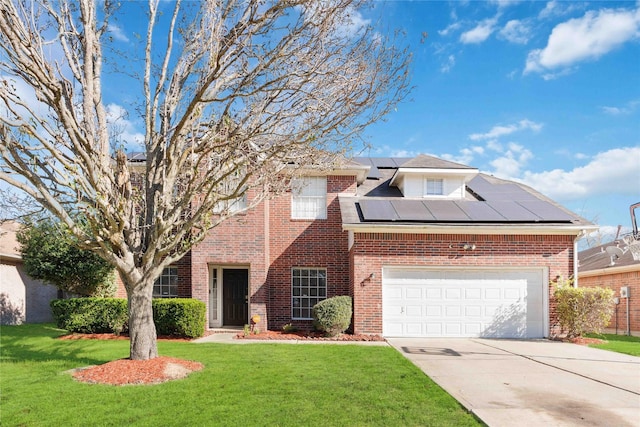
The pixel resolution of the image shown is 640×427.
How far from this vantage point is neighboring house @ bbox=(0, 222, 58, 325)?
16.9 metres

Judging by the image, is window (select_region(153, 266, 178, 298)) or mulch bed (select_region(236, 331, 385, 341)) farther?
A: window (select_region(153, 266, 178, 298))

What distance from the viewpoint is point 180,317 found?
1277 centimetres

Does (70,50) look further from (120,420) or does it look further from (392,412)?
(392,412)

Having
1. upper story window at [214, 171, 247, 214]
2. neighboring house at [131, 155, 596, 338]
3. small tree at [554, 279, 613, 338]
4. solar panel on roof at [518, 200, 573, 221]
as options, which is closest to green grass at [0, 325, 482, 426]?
upper story window at [214, 171, 247, 214]

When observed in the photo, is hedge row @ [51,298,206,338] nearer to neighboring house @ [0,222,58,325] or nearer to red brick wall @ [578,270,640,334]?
neighboring house @ [0,222,58,325]

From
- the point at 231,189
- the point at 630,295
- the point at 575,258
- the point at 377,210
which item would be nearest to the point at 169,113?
the point at 231,189

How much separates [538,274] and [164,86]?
11409mm

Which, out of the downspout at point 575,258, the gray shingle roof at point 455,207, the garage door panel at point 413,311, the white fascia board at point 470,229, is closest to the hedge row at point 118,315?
the white fascia board at point 470,229

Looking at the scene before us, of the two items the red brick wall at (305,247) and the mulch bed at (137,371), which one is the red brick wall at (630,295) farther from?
the mulch bed at (137,371)

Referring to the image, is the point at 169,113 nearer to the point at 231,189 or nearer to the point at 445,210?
the point at 231,189

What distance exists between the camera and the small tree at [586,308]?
12.2 meters

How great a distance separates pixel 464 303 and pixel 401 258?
2.30 m

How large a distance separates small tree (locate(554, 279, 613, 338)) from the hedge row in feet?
34.3

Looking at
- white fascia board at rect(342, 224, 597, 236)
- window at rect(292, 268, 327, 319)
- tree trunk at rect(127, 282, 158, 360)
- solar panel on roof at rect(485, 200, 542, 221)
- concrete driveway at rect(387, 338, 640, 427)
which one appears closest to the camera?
concrete driveway at rect(387, 338, 640, 427)
